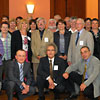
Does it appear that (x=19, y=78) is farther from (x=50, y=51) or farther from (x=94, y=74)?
(x=94, y=74)

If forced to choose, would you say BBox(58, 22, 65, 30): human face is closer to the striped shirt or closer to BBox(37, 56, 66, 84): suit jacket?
BBox(37, 56, 66, 84): suit jacket

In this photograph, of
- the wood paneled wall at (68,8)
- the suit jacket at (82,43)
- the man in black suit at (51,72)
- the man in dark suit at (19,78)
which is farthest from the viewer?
the wood paneled wall at (68,8)

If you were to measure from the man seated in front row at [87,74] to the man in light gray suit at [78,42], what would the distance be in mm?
345

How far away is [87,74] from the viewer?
15.4 feet

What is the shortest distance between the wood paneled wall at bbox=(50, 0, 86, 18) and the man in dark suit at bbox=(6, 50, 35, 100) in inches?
209

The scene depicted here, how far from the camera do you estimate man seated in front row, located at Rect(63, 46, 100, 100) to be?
4.51m

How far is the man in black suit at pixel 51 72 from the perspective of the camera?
472cm

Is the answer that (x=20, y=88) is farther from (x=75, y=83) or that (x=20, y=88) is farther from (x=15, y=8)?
(x=15, y=8)

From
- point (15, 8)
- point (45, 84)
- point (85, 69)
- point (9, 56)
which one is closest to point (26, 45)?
point (9, 56)

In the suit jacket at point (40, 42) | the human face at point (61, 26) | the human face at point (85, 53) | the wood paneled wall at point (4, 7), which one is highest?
the wood paneled wall at point (4, 7)

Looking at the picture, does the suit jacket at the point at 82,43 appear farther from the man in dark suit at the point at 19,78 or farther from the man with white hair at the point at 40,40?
the man in dark suit at the point at 19,78

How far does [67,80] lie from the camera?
4.94 metres

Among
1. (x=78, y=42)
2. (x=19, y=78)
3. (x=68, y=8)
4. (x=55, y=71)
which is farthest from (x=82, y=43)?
(x=68, y=8)

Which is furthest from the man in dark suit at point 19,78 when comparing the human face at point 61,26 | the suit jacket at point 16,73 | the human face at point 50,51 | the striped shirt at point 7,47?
the human face at point 61,26
